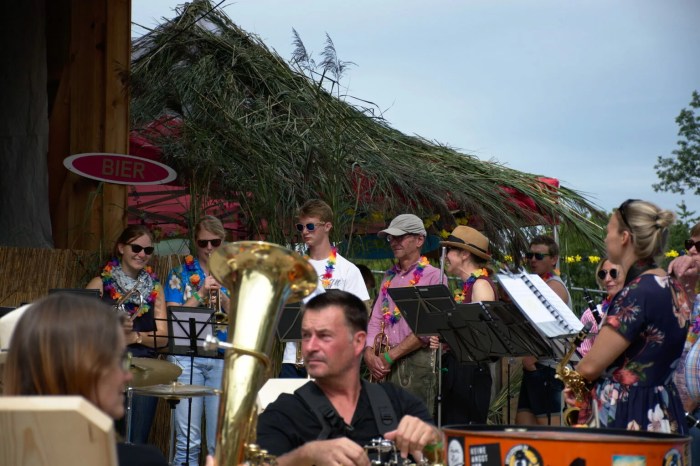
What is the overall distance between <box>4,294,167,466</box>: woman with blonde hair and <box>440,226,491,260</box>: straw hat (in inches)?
241

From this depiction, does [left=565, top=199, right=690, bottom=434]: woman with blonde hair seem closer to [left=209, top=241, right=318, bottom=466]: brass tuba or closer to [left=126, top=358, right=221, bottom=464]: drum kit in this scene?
[left=209, top=241, right=318, bottom=466]: brass tuba

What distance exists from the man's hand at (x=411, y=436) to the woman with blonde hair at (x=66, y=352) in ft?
5.12

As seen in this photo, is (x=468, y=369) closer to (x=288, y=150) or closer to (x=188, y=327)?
(x=188, y=327)

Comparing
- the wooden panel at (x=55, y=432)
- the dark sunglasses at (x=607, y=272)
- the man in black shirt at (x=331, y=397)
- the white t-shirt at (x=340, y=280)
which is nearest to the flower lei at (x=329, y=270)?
the white t-shirt at (x=340, y=280)

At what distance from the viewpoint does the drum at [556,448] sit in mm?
2822

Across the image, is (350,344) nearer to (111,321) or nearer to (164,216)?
(111,321)

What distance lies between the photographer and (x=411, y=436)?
356 centimetres

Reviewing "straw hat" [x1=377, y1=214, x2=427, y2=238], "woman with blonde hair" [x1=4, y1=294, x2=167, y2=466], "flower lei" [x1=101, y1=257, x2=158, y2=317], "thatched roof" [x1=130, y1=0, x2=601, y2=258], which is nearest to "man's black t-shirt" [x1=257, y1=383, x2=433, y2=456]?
"woman with blonde hair" [x1=4, y1=294, x2=167, y2=466]

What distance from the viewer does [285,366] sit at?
7875 millimetres

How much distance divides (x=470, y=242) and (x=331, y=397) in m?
4.17

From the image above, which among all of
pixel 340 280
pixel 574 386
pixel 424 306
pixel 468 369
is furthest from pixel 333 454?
pixel 468 369

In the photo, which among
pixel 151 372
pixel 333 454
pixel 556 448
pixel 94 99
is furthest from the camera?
pixel 94 99

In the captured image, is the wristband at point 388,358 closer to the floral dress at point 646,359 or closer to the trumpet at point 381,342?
the trumpet at point 381,342

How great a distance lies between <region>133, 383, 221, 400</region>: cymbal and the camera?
6.85m
